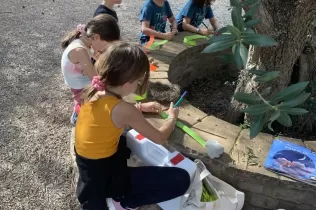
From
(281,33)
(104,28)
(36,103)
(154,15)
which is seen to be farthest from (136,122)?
(154,15)

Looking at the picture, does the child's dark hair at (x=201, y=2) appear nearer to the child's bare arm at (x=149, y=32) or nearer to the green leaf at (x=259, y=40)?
the child's bare arm at (x=149, y=32)

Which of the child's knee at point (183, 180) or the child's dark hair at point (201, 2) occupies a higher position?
the child's dark hair at point (201, 2)

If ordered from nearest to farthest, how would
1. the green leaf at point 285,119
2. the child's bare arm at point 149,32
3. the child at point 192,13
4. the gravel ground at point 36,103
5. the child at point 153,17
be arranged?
1. the green leaf at point 285,119
2. the gravel ground at point 36,103
3. the child's bare arm at point 149,32
4. the child at point 153,17
5. the child at point 192,13

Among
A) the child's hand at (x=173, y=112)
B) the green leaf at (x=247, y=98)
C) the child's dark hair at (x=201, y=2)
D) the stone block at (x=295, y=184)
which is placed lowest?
the stone block at (x=295, y=184)

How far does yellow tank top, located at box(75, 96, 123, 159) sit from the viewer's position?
6.71ft

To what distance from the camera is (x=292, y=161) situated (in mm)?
2162

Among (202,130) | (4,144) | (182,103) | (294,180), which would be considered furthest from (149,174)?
(4,144)

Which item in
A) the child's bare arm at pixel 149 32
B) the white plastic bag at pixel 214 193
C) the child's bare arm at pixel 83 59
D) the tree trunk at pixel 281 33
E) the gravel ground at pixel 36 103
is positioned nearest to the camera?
the white plastic bag at pixel 214 193

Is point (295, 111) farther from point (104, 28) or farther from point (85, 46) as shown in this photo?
point (85, 46)

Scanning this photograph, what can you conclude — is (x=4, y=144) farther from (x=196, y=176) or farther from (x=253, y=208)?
(x=253, y=208)

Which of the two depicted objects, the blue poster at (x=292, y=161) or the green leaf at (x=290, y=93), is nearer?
the green leaf at (x=290, y=93)

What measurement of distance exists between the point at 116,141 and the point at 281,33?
4.00ft

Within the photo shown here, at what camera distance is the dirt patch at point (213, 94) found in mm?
3229

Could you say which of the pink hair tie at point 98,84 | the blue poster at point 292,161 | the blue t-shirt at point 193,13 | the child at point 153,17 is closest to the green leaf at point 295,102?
the blue poster at point 292,161
